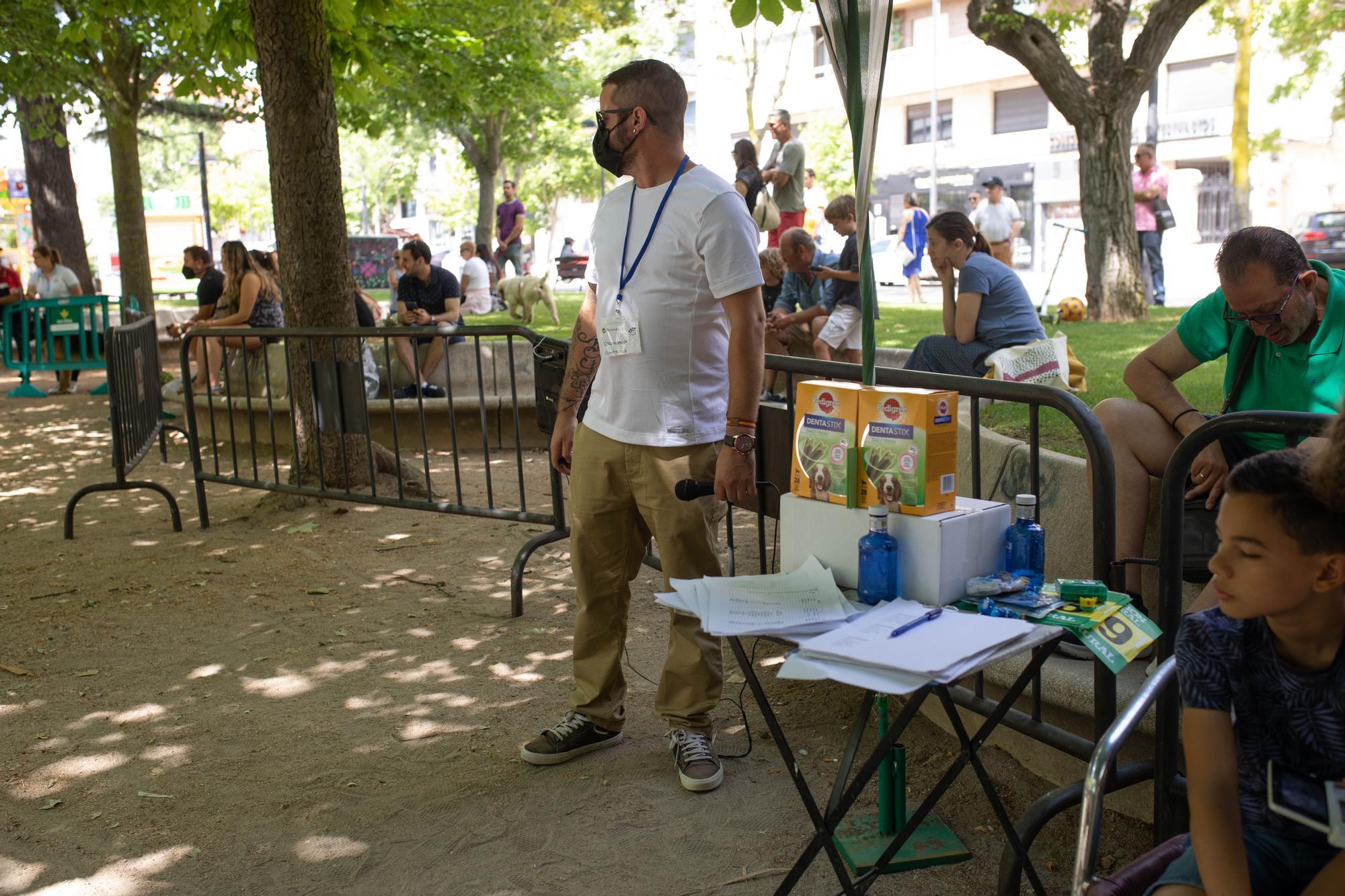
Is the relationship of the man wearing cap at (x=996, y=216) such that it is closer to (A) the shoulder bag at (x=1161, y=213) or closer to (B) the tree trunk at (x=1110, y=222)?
(A) the shoulder bag at (x=1161, y=213)

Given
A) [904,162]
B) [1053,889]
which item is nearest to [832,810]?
[1053,889]

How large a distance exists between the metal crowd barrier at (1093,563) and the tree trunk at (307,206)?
4.31 metres

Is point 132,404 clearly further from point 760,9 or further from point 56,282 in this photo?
point 56,282

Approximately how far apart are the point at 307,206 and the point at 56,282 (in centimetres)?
1036

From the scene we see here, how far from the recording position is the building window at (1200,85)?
39219 mm

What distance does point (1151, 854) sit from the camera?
85.7 inches

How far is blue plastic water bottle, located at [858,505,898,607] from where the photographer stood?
8.71 ft

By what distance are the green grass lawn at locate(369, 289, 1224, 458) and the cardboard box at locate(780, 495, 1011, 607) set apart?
219 cm

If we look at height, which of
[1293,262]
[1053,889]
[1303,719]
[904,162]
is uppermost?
[904,162]

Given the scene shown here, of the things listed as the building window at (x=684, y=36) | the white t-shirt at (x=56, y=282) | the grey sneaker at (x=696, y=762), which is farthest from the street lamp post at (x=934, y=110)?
the grey sneaker at (x=696, y=762)

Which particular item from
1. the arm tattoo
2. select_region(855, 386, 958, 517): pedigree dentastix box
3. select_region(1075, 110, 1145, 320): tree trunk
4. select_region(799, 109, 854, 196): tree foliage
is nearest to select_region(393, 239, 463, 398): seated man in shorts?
select_region(1075, 110, 1145, 320): tree trunk

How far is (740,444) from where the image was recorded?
3.37m

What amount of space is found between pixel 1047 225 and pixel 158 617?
41.1m

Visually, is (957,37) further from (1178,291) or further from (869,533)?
(869,533)
